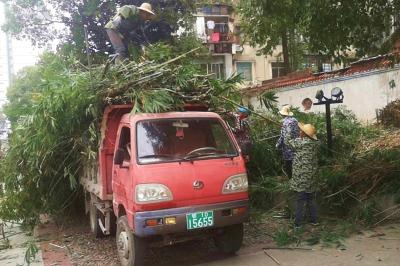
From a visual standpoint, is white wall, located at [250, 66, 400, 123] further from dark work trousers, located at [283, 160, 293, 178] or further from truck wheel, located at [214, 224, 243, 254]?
truck wheel, located at [214, 224, 243, 254]

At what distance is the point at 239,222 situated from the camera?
5949 mm

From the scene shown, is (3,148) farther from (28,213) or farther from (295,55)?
(295,55)

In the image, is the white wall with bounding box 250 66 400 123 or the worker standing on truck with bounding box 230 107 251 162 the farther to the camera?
the white wall with bounding box 250 66 400 123

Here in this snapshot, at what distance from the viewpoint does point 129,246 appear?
19.3ft

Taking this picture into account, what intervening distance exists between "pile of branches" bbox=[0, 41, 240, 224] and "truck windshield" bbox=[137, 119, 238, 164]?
27cm

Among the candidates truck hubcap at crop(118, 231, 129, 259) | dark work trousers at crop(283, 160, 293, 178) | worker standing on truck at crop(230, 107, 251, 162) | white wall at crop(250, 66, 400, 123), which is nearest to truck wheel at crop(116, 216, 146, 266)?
truck hubcap at crop(118, 231, 129, 259)

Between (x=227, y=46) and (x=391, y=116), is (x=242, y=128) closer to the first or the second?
(x=391, y=116)

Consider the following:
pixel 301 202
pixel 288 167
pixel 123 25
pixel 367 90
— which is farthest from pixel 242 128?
pixel 367 90

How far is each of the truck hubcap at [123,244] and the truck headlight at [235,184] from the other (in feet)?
4.42

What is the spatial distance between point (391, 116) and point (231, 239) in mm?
8392

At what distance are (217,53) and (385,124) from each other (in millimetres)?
25039

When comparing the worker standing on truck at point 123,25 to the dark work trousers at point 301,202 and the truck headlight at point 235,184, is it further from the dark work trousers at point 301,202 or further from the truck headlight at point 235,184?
the dark work trousers at point 301,202

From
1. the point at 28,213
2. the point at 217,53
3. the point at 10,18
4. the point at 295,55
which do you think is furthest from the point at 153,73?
the point at 217,53

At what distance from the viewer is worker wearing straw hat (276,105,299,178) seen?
8.77 m
